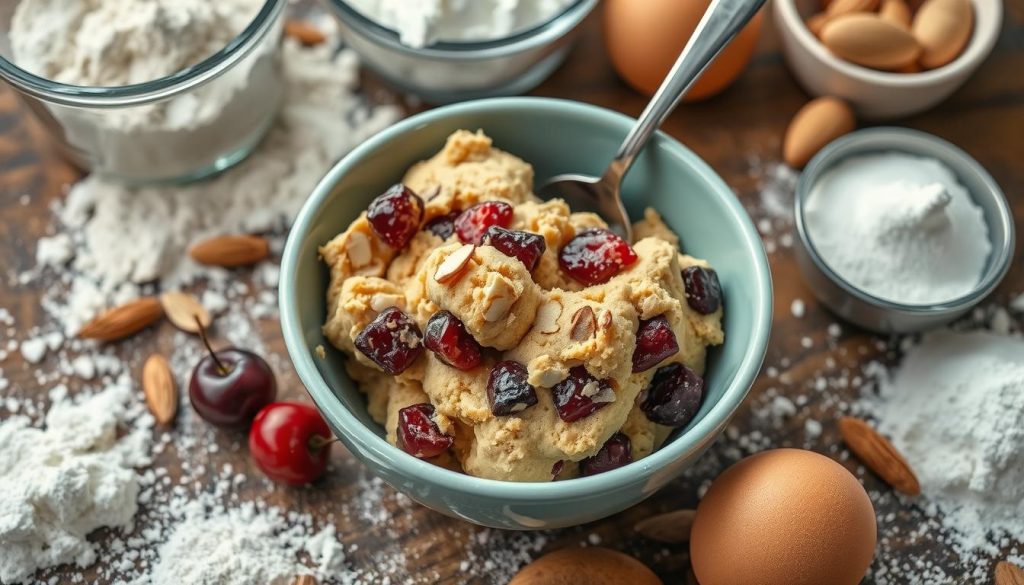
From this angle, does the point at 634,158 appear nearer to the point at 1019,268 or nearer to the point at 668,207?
the point at 668,207

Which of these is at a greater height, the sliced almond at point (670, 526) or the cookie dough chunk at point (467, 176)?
the cookie dough chunk at point (467, 176)

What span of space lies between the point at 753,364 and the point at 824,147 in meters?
0.76

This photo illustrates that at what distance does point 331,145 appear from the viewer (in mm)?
2203

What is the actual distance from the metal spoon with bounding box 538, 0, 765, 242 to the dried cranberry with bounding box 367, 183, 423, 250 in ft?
1.10

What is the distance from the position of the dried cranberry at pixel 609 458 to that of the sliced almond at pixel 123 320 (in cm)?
96

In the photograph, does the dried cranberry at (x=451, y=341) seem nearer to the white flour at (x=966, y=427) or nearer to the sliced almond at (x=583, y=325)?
the sliced almond at (x=583, y=325)

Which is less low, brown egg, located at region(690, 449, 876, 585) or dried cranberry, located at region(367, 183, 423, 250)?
dried cranberry, located at region(367, 183, 423, 250)

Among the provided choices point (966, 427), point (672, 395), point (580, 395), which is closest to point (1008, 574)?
point (966, 427)

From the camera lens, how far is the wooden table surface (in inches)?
71.5

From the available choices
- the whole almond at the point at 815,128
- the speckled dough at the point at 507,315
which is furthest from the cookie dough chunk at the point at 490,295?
the whole almond at the point at 815,128

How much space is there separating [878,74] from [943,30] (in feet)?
0.54

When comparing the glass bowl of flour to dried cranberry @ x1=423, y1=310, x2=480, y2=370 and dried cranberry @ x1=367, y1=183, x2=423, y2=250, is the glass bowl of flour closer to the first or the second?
dried cranberry @ x1=367, y1=183, x2=423, y2=250

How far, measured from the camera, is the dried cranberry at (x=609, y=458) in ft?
5.11

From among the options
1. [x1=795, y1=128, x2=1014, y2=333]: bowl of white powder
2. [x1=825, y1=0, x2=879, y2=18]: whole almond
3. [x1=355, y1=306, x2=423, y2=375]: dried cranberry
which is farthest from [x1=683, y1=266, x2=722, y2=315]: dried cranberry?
[x1=825, y1=0, x2=879, y2=18]: whole almond
